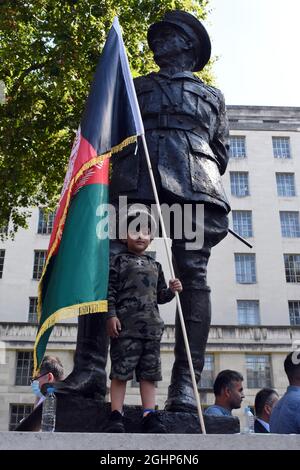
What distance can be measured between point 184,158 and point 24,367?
27.8 meters

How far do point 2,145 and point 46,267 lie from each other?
1065cm

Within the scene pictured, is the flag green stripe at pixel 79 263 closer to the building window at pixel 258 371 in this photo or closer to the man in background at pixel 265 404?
the man in background at pixel 265 404

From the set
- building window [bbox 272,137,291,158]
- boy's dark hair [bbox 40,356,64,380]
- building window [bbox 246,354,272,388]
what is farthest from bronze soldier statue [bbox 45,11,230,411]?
building window [bbox 272,137,291,158]

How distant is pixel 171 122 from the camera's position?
4668mm

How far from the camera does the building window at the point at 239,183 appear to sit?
37562 mm

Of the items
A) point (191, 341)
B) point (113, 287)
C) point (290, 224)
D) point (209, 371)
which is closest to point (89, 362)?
point (113, 287)

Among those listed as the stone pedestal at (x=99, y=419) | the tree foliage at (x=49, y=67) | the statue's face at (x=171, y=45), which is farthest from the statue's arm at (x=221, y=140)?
the tree foliage at (x=49, y=67)

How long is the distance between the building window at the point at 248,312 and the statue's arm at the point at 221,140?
2943 centimetres

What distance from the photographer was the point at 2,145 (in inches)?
555

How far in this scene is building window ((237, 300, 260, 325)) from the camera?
33.8 metres

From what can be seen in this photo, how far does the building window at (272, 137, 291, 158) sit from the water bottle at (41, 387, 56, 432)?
36883 millimetres

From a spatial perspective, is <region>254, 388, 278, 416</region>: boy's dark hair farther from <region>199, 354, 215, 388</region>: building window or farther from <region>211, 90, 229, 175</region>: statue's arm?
<region>199, 354, 215, 388</region>: building window
